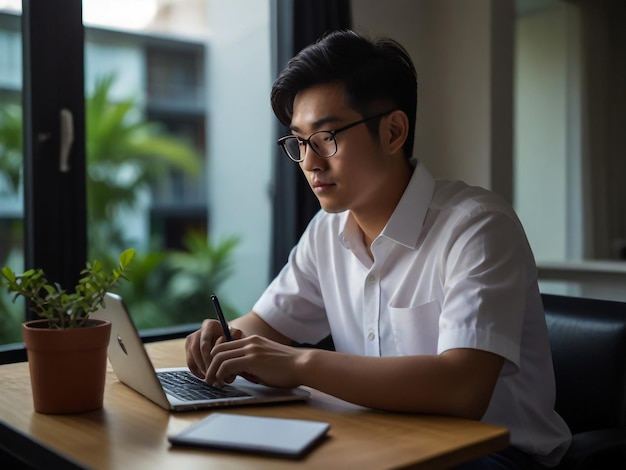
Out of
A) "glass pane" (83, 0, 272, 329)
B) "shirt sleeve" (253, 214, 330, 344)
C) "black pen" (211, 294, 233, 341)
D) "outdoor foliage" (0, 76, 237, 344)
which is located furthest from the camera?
"outdoor foliage" (0, 76, 237, 344)

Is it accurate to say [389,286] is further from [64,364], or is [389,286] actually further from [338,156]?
[64,364]

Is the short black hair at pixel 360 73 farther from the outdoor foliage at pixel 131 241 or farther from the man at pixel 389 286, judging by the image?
the outdoor foliage at pixel 131 241

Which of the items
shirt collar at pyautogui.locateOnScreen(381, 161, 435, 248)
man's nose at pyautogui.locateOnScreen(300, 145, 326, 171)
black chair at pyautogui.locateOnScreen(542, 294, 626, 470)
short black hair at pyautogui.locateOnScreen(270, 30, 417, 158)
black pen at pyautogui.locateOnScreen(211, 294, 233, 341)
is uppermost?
short black hair at pyautogui.locateOnScreen(270, 30, 417, 158)

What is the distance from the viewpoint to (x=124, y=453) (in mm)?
929

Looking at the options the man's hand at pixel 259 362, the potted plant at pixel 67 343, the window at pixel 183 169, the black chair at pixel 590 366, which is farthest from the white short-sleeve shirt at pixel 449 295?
the window at pixel 183 169

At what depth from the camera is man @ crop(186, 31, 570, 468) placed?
1158 mm

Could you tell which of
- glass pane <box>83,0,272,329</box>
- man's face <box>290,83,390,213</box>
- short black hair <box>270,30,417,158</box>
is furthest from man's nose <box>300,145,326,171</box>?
glass pane <box>83,0,272,329</box>

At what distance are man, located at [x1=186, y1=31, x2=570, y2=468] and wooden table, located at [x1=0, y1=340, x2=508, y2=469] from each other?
0.06 metres

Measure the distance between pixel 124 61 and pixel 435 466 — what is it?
7.59 m

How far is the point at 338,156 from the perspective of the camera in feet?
4.89

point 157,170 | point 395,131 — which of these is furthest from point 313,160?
point 157,170

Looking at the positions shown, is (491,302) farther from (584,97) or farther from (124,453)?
(584,97)

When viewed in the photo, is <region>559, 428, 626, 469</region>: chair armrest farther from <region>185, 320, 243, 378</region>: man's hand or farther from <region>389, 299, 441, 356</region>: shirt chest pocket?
<region>185, 320, 243, 378</region>: man's hand

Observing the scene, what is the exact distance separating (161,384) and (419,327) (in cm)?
51
